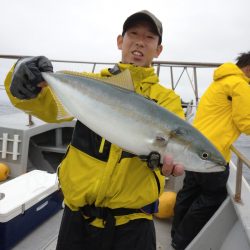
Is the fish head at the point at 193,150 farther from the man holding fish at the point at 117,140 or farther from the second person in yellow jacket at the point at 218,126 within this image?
the second person in yellow jacket at the point at 218,126

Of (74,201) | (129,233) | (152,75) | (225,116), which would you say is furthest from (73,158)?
(225,116)

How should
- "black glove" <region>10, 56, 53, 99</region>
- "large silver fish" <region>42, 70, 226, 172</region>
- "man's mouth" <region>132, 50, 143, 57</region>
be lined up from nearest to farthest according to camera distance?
1. "large silver fish" <region>42, 70, 226, 172</region>
2. "black glove" <region>10, 56, 53, 99</region>
3. "man's mouth" <region>132, 50, 143, 57</region>

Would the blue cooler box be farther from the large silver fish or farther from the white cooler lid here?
the large silver fish

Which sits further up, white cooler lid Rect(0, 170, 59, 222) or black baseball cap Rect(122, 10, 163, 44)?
black baseball cap Rect(122, 10, 163, 44)

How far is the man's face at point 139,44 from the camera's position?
2125mm

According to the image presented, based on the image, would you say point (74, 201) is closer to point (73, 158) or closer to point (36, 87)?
point (73, 158)

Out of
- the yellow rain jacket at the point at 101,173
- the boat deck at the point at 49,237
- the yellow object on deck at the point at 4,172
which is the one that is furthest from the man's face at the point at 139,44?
the yellow object on deck at the point at 4,172

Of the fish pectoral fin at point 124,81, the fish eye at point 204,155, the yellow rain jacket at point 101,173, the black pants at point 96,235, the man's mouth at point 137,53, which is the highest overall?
the man's mouth at point 137,53

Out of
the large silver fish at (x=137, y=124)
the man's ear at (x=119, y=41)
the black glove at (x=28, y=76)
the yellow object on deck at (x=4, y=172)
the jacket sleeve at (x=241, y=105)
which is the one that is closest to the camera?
the large silver fish at (x=137, y=124)

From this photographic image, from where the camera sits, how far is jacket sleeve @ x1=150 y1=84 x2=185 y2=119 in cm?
208

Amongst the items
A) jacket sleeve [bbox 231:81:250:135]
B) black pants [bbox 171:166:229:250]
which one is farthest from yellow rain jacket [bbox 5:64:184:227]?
black pants [bbox 171:166:229:250]

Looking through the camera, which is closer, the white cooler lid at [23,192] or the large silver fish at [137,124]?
the large silver fish at [137,124]

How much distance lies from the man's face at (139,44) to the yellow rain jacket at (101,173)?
115mm

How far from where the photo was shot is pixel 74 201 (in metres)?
1.95
